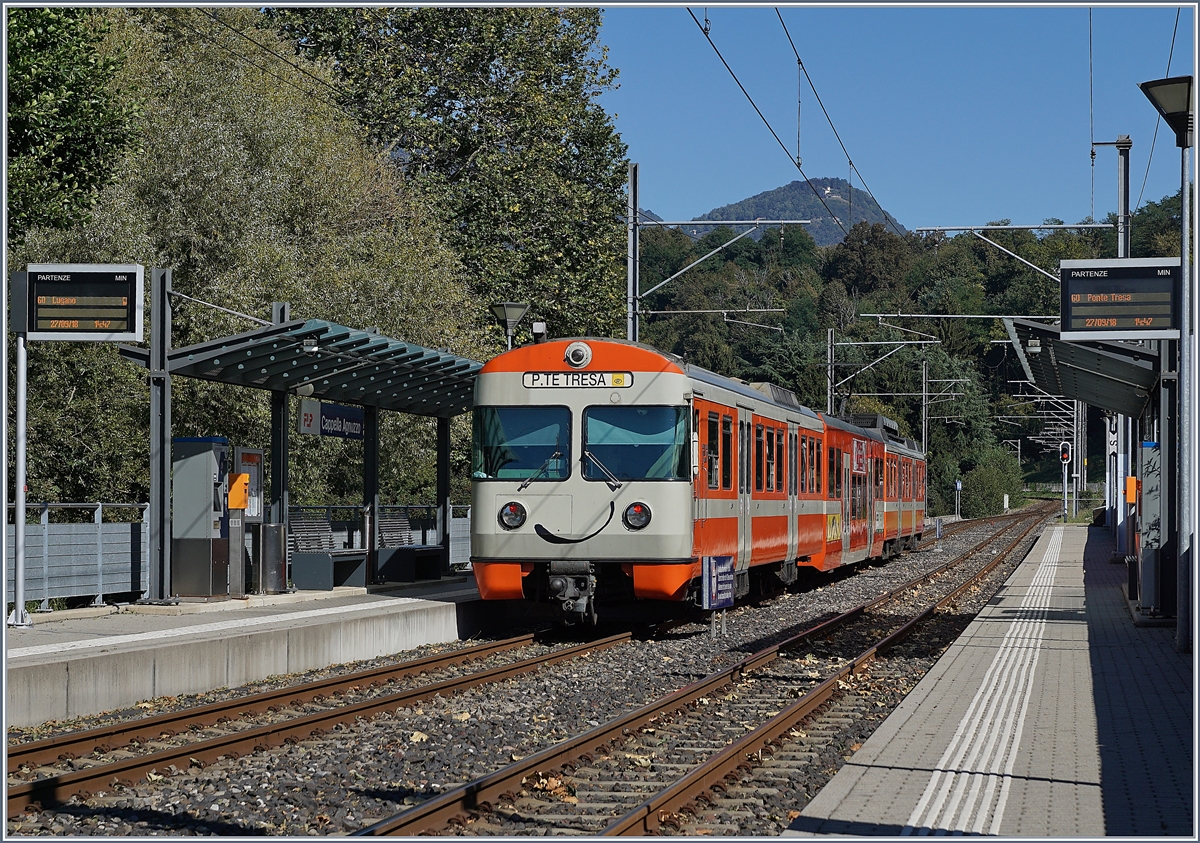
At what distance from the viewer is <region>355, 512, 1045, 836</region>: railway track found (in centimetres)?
767

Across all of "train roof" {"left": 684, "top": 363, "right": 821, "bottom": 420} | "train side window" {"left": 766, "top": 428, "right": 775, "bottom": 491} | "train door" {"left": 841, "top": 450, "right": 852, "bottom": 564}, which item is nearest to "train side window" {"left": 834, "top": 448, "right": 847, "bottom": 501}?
"train door" {"left": 841, "top": 450, "right": 852, "bottom": 564}

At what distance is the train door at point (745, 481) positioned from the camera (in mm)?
18828

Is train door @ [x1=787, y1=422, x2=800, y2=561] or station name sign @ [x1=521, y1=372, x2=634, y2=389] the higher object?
station name sign @ [x1=521, y1=372, x2=634, y2=389]

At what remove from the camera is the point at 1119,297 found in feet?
48.1

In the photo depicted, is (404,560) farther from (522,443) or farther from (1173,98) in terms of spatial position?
(1173,98)

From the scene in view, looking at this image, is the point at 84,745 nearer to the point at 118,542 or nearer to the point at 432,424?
the point at 118,542

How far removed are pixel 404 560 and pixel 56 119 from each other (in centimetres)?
859

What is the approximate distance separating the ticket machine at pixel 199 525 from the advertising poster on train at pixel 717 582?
5990mm

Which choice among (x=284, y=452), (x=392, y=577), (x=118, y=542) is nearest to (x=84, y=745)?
(x=118, y=542)

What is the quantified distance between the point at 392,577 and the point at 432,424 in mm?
12860

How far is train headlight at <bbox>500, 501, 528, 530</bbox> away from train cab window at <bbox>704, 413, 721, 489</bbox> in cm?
229

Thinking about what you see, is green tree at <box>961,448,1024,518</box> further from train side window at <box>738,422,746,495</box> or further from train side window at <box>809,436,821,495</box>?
train side window at <box>738,422,746,495</box>

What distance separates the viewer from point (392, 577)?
22438 millimetres

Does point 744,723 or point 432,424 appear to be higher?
point 432,424
